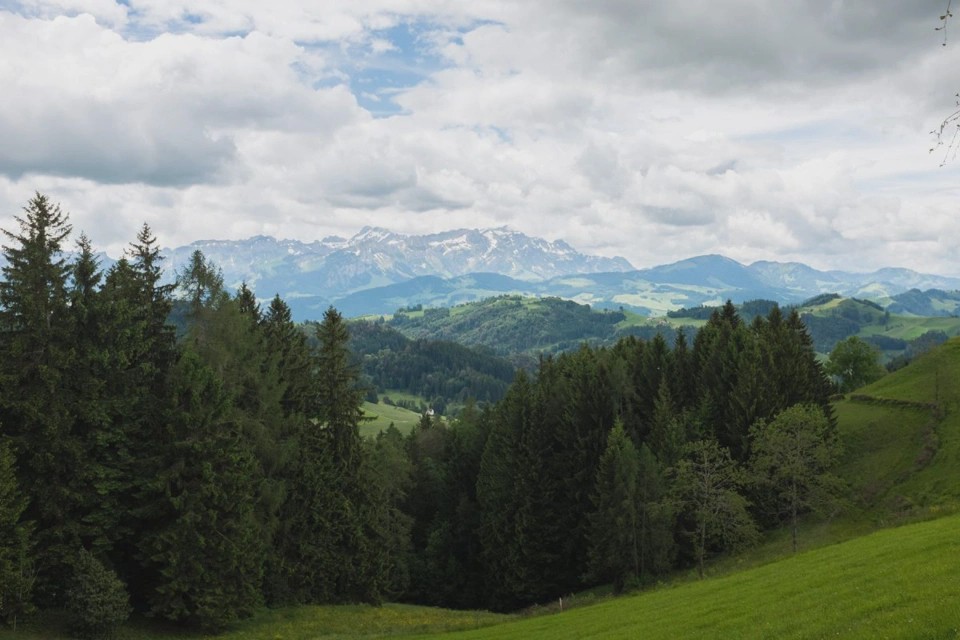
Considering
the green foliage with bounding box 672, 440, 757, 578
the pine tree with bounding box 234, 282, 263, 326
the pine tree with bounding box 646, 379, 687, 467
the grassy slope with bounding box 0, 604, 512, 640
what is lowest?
the grassy slope with bounding box 0, 604, 512, 640

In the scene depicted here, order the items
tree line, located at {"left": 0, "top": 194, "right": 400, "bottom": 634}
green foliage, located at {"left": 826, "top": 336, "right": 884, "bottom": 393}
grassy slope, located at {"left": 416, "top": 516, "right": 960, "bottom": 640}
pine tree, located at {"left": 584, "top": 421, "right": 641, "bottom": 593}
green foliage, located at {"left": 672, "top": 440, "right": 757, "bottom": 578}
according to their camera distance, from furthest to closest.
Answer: green foliage, located at {"left": 826, "top": 336, "right": 884, "bottom": 393}
pine tree, located at {"left": 584, "top": 421, "right": 641, "bottom": 593}
green foliage, located at {"left": 672, "top": 440, "right": 757, "bottom": 578}
tree line, located at {"left": 0, "top": 194, "right": 400, "bottom": 634}
grassy slope, located at {"left": 416, "top": 516, "right": 960, "bottom": 640}

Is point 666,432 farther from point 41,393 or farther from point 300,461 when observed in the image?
point 41,393

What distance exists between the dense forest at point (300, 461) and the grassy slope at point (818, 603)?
61.5ft

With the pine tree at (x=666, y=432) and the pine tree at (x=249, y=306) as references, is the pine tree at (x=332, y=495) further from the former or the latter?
the pine tree at (x=666, y=432)

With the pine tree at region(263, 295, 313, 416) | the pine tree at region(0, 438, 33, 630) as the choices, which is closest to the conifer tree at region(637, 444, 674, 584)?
the pine tree at region(263, 295, 313, 416)

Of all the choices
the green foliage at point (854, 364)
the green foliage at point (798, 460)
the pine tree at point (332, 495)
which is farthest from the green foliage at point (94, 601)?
the green foliage at point (854, 364)

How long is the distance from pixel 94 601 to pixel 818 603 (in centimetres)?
3615

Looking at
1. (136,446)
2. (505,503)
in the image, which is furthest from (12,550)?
(505,503)

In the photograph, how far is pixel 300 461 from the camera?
53938 millimetres

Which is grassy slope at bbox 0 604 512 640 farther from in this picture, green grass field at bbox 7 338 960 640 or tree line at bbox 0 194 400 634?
tree line at bbox 0 194 400 634

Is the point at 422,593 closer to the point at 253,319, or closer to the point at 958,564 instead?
the point at 253,319

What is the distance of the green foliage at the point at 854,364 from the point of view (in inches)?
4429

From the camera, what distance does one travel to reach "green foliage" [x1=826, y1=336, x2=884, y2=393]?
112 metres

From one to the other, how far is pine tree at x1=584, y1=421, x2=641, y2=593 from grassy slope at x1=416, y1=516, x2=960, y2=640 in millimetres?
20239
